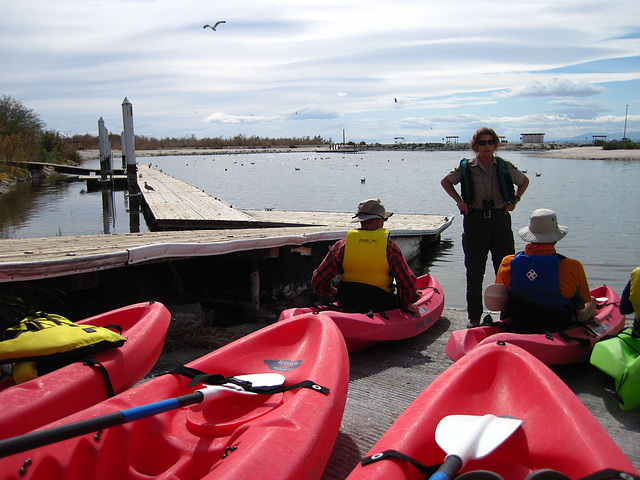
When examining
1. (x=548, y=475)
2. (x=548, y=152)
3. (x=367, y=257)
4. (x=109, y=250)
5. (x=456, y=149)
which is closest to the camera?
(x=548, y=475)

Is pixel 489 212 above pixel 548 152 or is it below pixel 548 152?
below

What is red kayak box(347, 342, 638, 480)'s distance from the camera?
2.19 metres

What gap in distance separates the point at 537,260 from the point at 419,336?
1.78 m

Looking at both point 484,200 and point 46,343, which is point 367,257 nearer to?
point 484,200

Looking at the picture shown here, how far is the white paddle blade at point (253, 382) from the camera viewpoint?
290 cm

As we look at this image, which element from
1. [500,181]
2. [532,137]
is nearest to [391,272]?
[500,181]

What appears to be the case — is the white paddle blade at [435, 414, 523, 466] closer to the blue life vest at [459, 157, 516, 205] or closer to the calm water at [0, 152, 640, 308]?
the blue life vest at [459, 157, 516, 205]

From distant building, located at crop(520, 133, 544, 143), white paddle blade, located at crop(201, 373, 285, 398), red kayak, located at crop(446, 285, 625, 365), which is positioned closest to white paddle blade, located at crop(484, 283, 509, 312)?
red kayak, located at crop(446, 285, 625, 365)

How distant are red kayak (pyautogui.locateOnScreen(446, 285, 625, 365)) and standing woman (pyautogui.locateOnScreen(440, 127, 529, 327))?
3.32ft

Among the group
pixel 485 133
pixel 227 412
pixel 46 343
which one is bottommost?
pixel 227 412

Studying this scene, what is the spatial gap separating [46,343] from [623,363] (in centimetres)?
383

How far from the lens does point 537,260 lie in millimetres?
4156

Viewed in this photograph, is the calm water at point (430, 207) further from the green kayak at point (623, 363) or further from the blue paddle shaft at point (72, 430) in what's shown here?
the blue paddle shaft at point (72, 430)

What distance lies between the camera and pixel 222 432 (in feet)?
9.21
